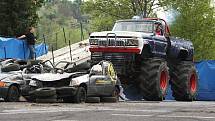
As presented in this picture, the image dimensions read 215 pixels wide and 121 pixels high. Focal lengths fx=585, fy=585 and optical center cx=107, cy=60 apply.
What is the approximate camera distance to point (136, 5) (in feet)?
175

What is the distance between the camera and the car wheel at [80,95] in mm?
16688

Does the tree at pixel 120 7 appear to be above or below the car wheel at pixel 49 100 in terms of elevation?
above

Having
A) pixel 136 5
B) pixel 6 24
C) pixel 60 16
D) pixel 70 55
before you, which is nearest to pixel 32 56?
pixel 70 55

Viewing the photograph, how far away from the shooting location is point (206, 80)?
91.2ft

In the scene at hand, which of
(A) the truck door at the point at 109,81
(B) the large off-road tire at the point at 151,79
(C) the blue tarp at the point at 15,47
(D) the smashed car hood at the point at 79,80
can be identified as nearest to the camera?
(D) the smashed car hood at the point at 79,80

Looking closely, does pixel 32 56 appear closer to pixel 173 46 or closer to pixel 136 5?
pixel 173 46

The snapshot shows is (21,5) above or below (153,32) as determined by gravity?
above

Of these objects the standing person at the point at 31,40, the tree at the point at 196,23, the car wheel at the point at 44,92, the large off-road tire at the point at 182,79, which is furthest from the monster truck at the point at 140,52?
the tree at the point at 196,23

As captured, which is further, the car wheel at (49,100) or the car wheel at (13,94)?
the car wheel at (13,94)

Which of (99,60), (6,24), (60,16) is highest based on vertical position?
(60,16)

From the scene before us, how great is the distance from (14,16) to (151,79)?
16.5m

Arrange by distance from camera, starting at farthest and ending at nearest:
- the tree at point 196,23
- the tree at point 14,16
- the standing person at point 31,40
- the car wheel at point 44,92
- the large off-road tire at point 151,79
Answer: the tree at point 196,23, the tree at point 14,16, the standing person at point 31,40, the large off-road tire at point 151,79, the car wheel at point 44,92

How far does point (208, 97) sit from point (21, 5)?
13008mm

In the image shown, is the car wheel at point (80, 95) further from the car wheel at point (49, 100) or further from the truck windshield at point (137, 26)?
the truck windshield at point (137, 26)
